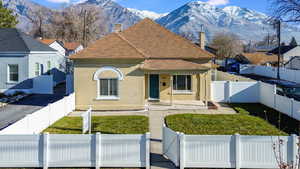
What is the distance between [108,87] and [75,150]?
1148 cm

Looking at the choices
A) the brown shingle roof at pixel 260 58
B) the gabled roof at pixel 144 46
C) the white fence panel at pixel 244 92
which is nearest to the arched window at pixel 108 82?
the gabled roof at pixel 144 46

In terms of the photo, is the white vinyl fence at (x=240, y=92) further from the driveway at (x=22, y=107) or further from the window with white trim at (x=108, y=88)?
the driveway at (x=22, y=107)

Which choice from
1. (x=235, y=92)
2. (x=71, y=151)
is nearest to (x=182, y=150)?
(x=71, y=151)

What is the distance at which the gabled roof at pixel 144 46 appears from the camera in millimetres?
20859

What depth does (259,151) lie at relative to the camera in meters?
9.76

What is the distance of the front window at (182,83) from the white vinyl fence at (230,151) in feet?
47.2

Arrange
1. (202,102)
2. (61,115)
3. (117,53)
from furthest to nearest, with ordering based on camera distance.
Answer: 1. (202,102)
2. (117,53)
3. (61,115)

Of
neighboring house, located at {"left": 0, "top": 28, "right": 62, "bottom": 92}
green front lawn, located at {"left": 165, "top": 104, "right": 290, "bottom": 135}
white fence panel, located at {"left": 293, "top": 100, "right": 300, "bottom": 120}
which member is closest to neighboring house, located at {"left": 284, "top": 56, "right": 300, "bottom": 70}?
green front lawn, located at {"left": 165, "top": 104, "right": 290, "bottom": 135}

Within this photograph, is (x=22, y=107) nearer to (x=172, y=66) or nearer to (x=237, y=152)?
(x=172, y=66)

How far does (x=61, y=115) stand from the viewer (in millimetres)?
18250

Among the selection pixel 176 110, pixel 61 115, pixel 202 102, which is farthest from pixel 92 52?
pixel 202 102

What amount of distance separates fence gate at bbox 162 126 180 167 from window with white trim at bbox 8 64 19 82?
1970 centimetres

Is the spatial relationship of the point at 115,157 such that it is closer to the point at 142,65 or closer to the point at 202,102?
the point at 142,65

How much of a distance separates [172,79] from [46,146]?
14620 mm
